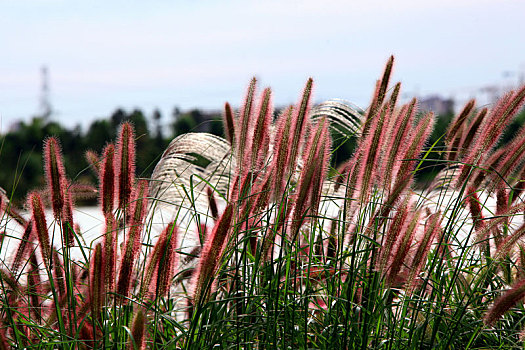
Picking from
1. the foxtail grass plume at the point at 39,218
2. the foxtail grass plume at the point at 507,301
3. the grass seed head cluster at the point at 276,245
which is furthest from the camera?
the foxtail grass plume at the point at 39,218

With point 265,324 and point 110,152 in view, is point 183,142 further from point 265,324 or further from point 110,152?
point 265,324

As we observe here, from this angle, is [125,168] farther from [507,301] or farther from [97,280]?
[507,301]

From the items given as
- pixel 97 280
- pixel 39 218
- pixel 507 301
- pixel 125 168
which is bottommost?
pixel 507 301

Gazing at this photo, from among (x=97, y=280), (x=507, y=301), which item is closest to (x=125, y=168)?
(x=97, y=280)

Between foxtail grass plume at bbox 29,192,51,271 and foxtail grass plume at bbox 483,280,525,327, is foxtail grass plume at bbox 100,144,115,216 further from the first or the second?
foxtail grass plume at bbox 483,280,525,327

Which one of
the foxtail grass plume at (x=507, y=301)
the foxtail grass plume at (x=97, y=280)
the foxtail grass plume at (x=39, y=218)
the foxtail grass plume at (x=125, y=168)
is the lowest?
the foxtail grass plume at (x=507, y=301)

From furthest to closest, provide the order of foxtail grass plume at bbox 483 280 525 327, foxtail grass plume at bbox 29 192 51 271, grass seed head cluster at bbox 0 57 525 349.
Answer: foxtail grass plume at bbox 29 192 51 271 < grass seed head cluster at bbox 0 57 525 349 < foxtail grass plume at bbox 483 280 525 327

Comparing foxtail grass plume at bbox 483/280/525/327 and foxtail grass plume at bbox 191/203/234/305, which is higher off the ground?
foxtail grass plume at bbox 191/203/234/305

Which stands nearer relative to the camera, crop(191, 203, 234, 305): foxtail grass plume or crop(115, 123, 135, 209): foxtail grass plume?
crop(191, 203, 234, 305): foxtail grass plume

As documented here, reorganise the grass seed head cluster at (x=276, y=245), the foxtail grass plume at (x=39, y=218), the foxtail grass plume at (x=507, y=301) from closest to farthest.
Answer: the foxtail grass plume at (x=507, y=301) < the grass seed head cluster at (x=276, y=245) < the foxtail grass plume at (x=39, y=218)

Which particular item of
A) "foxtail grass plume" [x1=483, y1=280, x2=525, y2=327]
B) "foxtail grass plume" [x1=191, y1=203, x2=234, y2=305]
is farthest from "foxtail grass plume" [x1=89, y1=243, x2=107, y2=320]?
"foxtail grass plume" [x1=483, y1=280, x2=525, y2=327]

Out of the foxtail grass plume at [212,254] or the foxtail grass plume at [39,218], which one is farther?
the foxtail grass plume at [39,218]

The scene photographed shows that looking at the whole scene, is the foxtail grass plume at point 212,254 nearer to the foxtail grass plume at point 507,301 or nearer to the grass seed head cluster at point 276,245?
the grass seed head cluster at point 276,245

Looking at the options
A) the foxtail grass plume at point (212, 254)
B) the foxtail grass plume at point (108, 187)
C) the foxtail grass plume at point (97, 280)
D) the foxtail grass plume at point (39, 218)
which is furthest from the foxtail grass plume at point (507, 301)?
the foxtail grass plume at point (39, 218)
